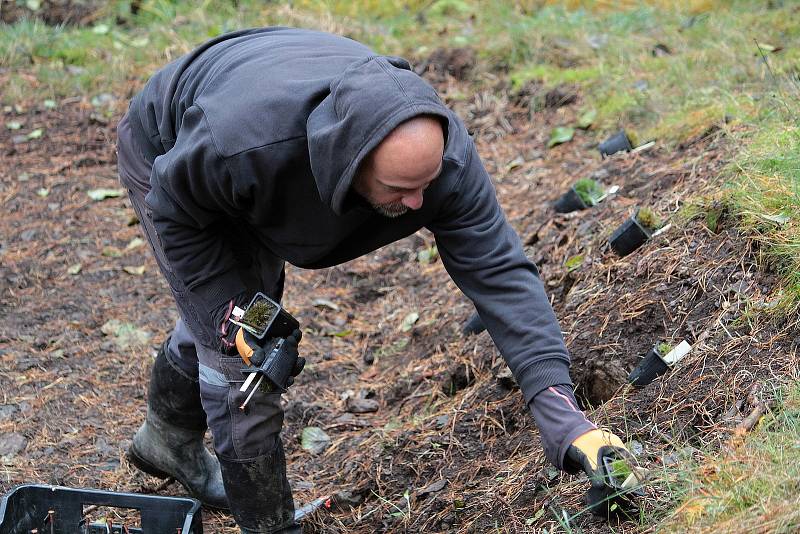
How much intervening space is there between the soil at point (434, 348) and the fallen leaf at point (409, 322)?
0.02 m

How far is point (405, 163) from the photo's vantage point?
2.34 metres

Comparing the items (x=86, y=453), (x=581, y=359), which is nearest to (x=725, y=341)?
(x=581, y=359)

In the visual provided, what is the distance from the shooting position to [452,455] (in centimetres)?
341

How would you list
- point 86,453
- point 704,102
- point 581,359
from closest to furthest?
point 581,359 → point 86,453 → point 704,102

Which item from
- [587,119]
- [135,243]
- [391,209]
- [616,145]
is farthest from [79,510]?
[587,119]

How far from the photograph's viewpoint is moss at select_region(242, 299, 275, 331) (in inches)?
108

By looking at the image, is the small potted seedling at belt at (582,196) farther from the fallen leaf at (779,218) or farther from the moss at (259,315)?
the moss at (259,315)

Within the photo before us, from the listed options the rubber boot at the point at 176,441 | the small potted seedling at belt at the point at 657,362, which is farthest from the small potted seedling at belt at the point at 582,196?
the rubber boot at the point at 176,441

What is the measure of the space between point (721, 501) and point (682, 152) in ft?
8.68

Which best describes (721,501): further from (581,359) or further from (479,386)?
(479,386)

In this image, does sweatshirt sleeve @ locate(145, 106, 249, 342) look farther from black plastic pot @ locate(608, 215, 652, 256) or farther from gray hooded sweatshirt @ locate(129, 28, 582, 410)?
black plastic pot @ locate(608, 215, 652, 256)

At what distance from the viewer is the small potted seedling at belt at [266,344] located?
274 cm

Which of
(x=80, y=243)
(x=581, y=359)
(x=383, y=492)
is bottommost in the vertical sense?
(x=80, y=243)

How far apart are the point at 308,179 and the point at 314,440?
1.69 m
